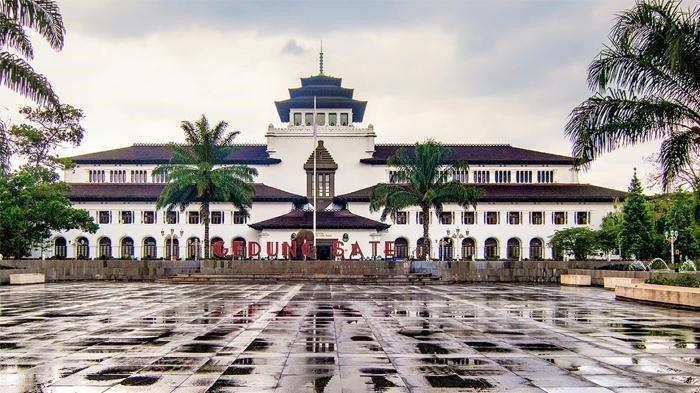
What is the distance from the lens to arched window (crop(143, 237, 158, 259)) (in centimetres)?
7519

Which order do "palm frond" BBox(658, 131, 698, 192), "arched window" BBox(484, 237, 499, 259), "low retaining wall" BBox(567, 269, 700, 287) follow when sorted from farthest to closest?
"arched window" BBox(484, 237, 499, 259) → "low retaining wall" BBox(567, 269, 700, 287) → "palm frond" BBox(658, 131, 698, 192)

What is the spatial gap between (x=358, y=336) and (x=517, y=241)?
208 ft

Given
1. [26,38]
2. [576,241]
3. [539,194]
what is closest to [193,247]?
[539,194]

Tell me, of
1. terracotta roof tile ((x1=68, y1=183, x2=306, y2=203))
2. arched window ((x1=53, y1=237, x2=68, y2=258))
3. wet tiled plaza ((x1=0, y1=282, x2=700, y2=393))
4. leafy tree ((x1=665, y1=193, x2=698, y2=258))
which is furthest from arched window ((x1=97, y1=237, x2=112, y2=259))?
leafy tree ((x1=665, y1=193, x2=698, y2=258))

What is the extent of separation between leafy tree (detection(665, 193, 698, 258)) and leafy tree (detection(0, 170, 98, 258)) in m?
50.9

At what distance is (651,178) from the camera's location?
4819 centimetres

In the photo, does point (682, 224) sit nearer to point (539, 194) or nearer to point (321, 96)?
point (539, 194)

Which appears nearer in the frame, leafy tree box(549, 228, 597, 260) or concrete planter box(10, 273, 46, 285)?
concrete planter box(10, 273, 46, 285)

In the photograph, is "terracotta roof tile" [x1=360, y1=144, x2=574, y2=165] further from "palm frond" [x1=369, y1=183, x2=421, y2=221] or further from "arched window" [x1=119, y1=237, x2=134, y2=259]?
→ "arched window" [x1=119, y1=237, x2=134, y2=259]

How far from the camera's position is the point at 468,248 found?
3012 inches

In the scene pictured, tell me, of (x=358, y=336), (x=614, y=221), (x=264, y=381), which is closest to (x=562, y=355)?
(x=358, y=336)

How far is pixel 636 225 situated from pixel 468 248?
19.8 meters

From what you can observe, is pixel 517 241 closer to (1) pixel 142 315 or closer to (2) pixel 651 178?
(2) pixel 651 178

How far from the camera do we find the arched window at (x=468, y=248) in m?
76.2
